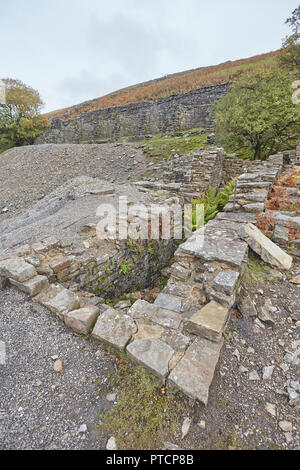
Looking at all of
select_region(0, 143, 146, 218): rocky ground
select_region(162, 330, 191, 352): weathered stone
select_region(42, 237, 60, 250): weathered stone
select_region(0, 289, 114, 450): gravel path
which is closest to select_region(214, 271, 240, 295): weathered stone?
select_region(162, 330, 191, 352): weathered stone

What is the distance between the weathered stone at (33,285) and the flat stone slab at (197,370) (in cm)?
223

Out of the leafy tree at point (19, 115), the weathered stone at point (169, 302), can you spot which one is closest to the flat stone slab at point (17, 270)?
the weathered stone at point (169, 302)

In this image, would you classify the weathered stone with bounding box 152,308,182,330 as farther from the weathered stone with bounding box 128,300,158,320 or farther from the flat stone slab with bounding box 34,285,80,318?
the flat stone slab with bounding box 34,285,80,318

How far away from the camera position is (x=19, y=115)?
77.2 feet

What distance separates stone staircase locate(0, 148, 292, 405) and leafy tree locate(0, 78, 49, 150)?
2571 cm

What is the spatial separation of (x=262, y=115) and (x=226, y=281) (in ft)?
27.6

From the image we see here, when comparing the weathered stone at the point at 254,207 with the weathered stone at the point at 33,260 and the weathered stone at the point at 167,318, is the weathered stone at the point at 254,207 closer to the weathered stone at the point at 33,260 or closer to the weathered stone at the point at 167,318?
the weathered stone at the point at 167,318

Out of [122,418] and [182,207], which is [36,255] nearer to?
[122,418]

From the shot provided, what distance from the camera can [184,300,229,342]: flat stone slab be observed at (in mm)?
2223

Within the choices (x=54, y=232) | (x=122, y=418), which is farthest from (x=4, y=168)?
(x=122, y=418)

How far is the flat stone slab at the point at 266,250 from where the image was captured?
11.3 feet

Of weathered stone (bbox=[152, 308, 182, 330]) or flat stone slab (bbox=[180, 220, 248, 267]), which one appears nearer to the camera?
weathered stone (bbox=[152, 308, 182, 330])

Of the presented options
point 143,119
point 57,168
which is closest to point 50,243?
point 57,168

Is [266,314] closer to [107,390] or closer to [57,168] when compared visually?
[107,390]
